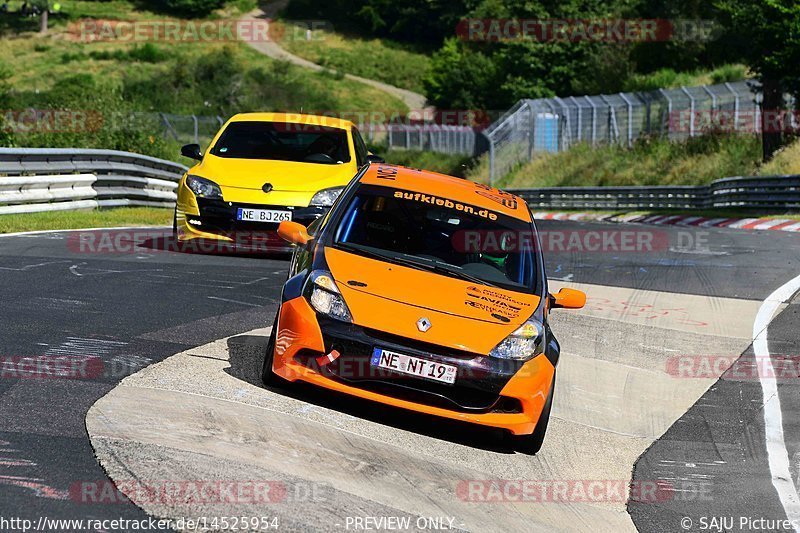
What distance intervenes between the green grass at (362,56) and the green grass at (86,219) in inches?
2980

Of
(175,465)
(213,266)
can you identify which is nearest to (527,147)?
(213,266)

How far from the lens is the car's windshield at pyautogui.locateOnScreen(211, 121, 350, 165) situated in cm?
1358

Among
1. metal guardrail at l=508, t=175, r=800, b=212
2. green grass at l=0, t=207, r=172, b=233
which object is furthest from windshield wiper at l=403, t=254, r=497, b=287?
metal guardrail at l=508, t=175, r=800, b=212

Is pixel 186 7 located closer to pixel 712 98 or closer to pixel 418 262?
pixel 712 98

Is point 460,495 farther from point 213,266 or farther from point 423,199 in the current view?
point 213,266

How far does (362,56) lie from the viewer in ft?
331

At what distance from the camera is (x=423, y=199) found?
7.93m

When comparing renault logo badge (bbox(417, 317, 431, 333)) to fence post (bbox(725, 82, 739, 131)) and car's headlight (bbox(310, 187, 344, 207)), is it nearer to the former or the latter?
car's headlight (bbox(310, 187, 344, 207))

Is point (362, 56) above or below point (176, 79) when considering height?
above

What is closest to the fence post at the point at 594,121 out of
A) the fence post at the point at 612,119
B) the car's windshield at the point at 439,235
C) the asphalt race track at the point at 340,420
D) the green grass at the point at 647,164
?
the green grass at the point at 647,164

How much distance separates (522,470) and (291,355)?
1440 mm

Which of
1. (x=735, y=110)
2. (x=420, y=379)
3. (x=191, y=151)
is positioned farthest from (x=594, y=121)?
(x=420, y=379)

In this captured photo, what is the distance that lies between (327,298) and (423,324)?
1.97 ft

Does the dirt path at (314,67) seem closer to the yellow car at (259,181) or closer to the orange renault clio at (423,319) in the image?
the yellow car at (259,181)
